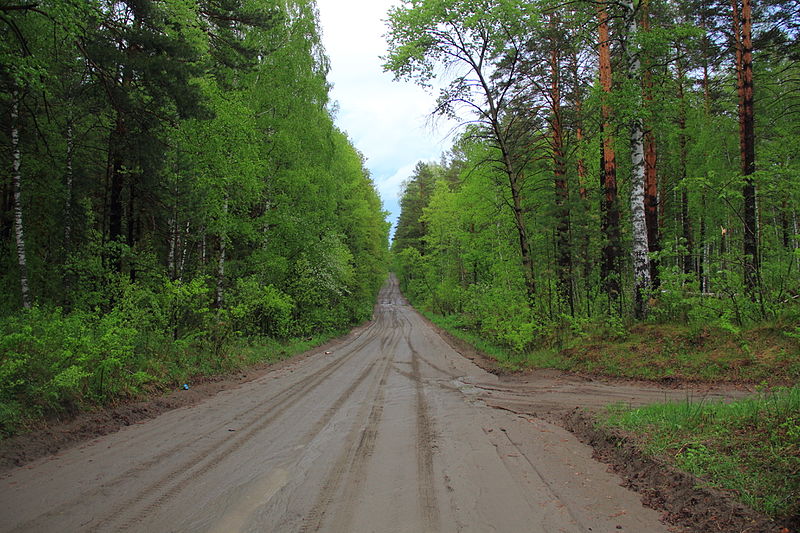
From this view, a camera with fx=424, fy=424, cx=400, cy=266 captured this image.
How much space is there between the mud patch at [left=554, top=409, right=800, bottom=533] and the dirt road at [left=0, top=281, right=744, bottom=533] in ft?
0.56

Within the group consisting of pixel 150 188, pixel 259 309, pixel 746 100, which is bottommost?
pixel 259 309

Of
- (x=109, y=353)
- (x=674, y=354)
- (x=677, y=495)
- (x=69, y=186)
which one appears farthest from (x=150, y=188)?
(x=674, y=354)

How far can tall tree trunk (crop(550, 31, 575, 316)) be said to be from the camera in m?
14.0

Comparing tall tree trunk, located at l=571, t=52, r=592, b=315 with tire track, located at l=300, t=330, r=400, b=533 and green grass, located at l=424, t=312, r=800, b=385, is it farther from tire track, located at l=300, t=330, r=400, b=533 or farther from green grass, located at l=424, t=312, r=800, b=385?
tire track, located at l=300, t=330, r=400, b=533

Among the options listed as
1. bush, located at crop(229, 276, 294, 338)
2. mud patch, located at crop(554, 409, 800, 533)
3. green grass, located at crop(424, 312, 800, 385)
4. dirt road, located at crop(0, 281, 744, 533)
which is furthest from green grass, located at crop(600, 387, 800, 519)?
bush, located at crop(229, 276, 294, 338)

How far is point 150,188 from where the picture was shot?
11.8 metres

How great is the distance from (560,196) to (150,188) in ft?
41.0

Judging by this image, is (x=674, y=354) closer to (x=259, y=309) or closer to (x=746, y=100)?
(x=746, y=100)

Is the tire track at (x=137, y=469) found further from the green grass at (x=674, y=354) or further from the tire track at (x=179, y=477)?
the green grass at (x=674, y=354)

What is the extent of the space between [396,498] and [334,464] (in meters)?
1.17

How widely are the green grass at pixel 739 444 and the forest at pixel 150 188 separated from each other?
26.5ft

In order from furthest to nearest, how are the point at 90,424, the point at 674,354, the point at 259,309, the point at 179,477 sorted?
the point at 259,309 < the point at 674,354 < the point at 90,424 < the point at 179,477

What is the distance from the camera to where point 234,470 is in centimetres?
474

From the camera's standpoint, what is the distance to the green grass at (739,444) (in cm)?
335
